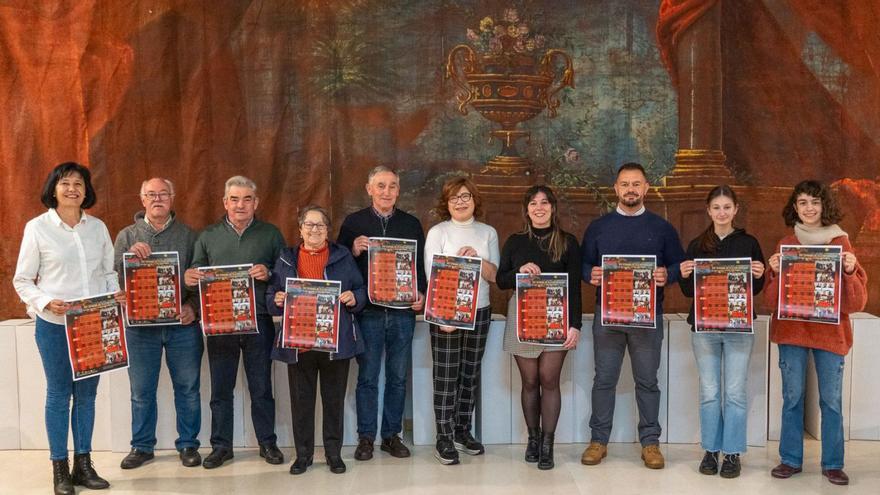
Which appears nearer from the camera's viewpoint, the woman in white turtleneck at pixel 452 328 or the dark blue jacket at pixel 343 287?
the dark blue jacket at pixel 343 287

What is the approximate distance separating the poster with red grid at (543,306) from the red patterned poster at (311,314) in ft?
3.30

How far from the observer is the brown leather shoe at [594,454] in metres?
4.43

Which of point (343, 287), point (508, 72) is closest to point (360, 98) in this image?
point (508, 72)

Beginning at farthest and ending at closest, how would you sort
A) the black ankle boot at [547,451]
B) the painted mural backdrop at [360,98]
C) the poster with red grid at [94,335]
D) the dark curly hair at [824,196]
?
the painted mural backdrop at [360,98]
the black ankle boot at [547,451]
the dark curly hair at [824,196]
the poster with red grid at [94,335]

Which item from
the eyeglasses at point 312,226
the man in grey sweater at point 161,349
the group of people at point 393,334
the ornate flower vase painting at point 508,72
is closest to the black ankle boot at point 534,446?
the group of people at point 393,334

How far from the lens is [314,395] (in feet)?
14.1

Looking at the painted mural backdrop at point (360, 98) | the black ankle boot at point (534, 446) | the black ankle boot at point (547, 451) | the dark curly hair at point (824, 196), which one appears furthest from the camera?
the painted mural backdrop at point (360, 98)

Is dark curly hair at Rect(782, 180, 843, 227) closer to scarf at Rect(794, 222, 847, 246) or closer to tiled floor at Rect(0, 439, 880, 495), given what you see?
scarf at Rect(794, 222, 847, 246)

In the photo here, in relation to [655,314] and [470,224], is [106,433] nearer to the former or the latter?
[470,224]

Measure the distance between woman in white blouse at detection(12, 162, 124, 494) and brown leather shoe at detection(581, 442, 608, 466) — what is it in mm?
2669

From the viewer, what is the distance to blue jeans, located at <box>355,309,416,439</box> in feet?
14.7

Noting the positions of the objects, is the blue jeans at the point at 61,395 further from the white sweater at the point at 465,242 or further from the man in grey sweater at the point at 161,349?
the white sweater at the point at 465,242

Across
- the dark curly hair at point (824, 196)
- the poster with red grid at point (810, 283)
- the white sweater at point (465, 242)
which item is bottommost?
the poster with red grid at point (810, 283)

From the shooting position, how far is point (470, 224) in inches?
173
